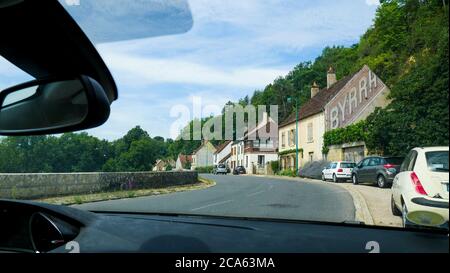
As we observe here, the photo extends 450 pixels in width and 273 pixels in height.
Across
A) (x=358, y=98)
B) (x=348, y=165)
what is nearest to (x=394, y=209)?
(x=348, y=165)

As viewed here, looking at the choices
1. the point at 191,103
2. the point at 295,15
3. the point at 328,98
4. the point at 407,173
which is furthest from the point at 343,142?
the point at 191,103

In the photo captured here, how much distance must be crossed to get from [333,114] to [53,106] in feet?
4.42

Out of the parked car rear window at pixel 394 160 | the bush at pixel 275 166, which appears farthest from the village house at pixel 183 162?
the parked car rear window at pixel 394 160

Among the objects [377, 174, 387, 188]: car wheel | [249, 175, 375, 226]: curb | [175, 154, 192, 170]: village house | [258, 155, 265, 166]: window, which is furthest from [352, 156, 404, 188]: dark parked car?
[175, 154, 192, 170]: village house

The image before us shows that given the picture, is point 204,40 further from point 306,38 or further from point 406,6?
point 406,6

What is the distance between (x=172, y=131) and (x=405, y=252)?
1.19 meters

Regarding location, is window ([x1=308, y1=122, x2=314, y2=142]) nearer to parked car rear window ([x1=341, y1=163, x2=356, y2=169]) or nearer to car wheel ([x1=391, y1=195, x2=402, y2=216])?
parked car rear window ([x1=341, y1=163, x2=356, y2=169])

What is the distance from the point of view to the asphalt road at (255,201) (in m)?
2.19

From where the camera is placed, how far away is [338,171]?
6.35 feet

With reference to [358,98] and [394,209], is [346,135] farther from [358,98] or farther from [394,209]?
[394,209]

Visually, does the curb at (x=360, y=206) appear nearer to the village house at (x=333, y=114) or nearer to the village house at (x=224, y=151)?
the village house at (x=333, y=114)

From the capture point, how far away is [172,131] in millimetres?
2154

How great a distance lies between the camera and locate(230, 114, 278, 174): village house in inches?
80.3

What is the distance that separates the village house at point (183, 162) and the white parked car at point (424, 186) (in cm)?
122
